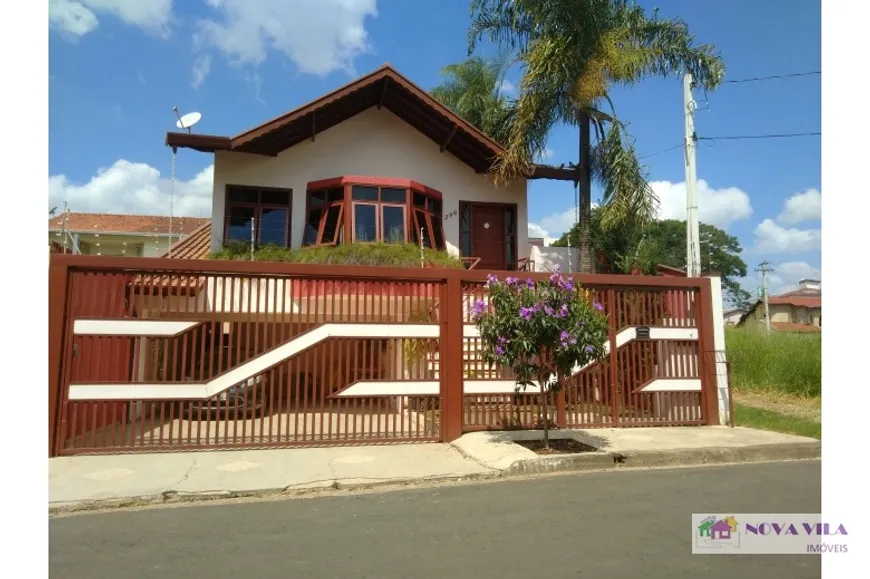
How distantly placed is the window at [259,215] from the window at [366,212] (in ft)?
2.02

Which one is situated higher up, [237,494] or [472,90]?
[472,90]

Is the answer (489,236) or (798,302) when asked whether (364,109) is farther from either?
(798,302)

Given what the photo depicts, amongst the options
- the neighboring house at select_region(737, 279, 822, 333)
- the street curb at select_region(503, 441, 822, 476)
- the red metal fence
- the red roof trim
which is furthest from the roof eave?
the neighboring house at select_region(737, 279, 822, 333)

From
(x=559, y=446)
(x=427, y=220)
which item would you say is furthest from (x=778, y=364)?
(x=427, y=220)

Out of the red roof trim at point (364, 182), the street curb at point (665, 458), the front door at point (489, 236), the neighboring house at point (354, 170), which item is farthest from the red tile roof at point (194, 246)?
the street curb at point (665, 458)

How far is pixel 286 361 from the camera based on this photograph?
7805mm

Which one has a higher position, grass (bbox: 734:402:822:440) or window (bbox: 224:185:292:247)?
window (bbox: 224:185:292:247)

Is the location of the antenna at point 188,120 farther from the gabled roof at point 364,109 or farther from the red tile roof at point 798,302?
the red tile roof at point 798,302

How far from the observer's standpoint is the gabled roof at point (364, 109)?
43.6 feet

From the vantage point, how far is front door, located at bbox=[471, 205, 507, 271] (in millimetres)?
15930

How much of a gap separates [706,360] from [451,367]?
15.3 ft

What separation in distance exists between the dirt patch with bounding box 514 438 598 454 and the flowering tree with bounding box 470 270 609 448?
763mm

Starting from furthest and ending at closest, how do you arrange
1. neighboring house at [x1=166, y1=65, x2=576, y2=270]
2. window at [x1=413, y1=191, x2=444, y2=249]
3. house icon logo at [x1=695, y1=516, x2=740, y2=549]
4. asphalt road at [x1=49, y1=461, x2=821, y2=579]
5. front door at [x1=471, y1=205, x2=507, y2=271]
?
front door at [x1=471, y1=205, x2=507, y2=271] → window at [x1=413, y1=191, x2=444, y2=249] → neighboring house at [x1=166, y1=65, x2=576, y2=270] → house icon logo at [x1=695, y1=516, x2=740, y2=549] → asphalt road at [x1=49, y1=461, x2=821, y2=579]

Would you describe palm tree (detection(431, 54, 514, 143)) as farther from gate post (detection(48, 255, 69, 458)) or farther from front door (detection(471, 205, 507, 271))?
gate post (detection(48, 255, 69, 458))
